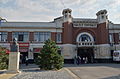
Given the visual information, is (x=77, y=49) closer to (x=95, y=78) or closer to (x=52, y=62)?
A: (x=52, y=62)

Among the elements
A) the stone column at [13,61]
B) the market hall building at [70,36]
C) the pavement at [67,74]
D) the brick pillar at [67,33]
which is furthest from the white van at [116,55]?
the stone column at [13,61]

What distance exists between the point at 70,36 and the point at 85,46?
401 cm

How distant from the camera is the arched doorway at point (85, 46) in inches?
1321

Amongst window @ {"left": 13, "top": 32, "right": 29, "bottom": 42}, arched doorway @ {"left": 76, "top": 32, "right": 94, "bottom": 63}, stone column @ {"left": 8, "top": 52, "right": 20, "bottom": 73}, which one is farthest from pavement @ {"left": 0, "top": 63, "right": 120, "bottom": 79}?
arched doorway @ {"left": 76, "top": 32, "right": 94, "bottom": 63}

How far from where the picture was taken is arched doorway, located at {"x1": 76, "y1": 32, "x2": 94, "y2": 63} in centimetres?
3355

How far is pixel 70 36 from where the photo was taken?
33.0 m

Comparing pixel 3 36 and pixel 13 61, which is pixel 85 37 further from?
pixel 13 61

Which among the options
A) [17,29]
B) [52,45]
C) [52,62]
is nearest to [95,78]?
[52,62]

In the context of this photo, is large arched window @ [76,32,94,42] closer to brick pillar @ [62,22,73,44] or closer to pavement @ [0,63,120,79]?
brick pillar @ [62,22,73,44]

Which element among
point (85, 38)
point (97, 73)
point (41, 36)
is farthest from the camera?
point (85, 38)

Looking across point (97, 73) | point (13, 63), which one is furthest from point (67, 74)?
point (13, 63)

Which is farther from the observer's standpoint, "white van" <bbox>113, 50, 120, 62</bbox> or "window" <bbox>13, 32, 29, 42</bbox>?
"window" <bbox>13, 32, 29, 42</bbox>

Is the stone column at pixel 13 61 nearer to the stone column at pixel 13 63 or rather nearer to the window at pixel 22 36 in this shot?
the stone column at pixel 13 63

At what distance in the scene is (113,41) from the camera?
3453 cm
